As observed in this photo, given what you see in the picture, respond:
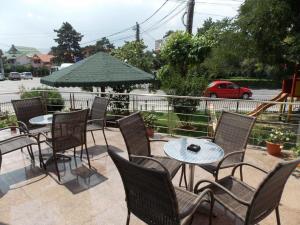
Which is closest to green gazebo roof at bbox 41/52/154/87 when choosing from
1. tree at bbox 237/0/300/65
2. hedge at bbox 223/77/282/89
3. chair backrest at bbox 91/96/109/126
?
chair backrest at bbox 91/96/109/126

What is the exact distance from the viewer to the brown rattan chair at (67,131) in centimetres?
317

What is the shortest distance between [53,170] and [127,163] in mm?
2373

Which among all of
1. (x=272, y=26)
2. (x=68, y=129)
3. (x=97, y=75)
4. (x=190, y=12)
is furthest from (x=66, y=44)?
(x=68, y=129)

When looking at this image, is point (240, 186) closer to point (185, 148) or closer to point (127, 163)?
point (185, 148)

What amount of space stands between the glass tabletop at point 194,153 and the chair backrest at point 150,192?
67 centimetres

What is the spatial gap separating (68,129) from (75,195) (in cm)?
88

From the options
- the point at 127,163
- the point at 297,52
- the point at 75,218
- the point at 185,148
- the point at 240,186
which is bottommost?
the point at 75,218

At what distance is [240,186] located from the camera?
2.40 metres

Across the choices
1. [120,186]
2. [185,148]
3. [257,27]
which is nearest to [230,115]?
[185,148]

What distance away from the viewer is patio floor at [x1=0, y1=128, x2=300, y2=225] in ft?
8.40

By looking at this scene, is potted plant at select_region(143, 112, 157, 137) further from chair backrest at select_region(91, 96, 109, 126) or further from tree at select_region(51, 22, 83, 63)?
tree at select_region(51, 22, 83, 63)

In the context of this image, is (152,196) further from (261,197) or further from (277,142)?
(277,142)

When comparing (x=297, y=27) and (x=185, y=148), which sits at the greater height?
(x=297, y=27)

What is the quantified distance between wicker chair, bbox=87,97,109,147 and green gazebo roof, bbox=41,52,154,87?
2126 mm
